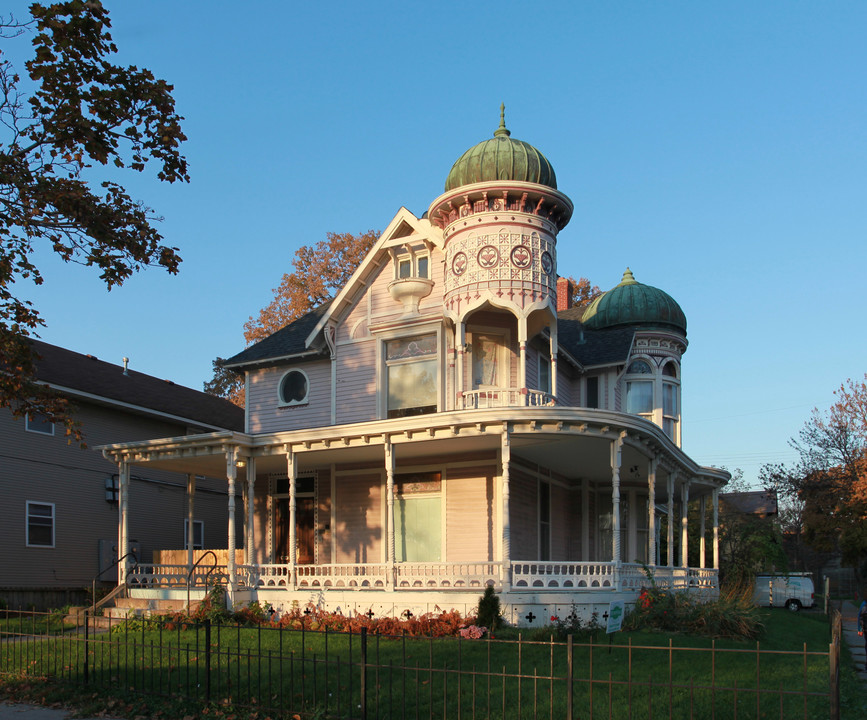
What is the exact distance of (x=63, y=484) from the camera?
2572cm

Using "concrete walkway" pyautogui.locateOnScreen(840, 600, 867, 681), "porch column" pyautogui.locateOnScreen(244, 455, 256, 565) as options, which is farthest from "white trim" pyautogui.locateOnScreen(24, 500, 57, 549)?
"concrete walkway" pyautogui.locateOnScreen(840, 600, 867, 681)

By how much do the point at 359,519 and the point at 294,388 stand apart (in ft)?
13.9

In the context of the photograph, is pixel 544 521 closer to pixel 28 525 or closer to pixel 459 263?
pixel 459 263

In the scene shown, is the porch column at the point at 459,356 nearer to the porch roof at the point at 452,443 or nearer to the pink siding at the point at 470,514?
the porch roof at the point at 452,443

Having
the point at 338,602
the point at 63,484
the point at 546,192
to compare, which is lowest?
the point at 338,602

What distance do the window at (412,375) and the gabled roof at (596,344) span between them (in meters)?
4.12

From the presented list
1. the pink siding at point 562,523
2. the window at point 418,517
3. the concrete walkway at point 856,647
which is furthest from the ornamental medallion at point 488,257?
the concrete walkway at point 856,647

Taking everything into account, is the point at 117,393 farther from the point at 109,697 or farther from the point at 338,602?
the point at 109,697

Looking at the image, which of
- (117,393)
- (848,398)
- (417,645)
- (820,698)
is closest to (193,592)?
(417,645)

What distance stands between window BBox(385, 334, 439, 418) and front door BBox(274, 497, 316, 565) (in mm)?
3706

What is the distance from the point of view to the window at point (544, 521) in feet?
73.3

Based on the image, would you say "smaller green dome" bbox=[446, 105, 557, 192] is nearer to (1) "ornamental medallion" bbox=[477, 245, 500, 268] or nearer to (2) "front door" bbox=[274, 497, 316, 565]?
(1) "ornamental medallion" bbox=[477, 245, 500, 268]

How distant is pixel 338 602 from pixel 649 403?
11707mm

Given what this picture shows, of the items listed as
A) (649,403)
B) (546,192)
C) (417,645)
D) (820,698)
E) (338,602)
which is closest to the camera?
(820,698)
